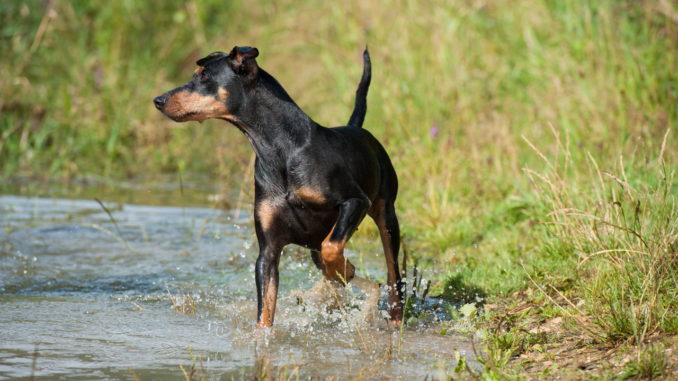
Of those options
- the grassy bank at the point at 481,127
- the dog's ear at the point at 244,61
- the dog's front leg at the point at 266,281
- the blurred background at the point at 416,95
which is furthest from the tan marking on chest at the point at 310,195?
the blurred background at the point at 416,95

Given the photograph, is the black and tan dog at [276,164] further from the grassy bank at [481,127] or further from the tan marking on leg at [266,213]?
the grassy bank at [481,127]

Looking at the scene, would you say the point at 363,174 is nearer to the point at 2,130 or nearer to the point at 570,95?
the point at 570,95

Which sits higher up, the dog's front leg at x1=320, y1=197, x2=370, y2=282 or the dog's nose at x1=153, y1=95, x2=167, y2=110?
the dog's nose at x1=153, y1=95, x2=167, y2=110

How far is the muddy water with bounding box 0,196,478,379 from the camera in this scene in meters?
3.91

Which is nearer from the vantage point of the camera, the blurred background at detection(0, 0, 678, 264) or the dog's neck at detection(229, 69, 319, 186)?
the dog's neck at detection(229, 69, 319, 186)

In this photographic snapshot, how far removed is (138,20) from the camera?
11797mm

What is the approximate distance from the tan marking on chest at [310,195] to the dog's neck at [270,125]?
6.8 inches

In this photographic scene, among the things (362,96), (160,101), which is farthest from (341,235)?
(362,96)

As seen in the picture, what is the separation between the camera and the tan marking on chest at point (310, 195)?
4.43 metres

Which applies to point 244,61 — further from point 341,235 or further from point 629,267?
point 629,267

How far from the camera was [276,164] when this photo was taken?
177 inches

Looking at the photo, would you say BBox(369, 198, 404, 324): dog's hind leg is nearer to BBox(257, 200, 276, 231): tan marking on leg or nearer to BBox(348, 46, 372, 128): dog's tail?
BBox(348, 46, 372, 128): dog's tail

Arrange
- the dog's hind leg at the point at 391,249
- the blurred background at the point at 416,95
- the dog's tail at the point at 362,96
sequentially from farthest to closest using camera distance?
the blurred background at the point at 416,95
the dog's tail at the point at 362,96
the dog's hind leg at the point at 391,249

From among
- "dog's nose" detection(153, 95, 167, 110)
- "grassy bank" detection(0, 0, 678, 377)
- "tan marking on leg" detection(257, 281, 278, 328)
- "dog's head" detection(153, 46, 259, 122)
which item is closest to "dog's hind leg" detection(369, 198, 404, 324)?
"grassy bank" detection(0, 0, 678, 377)
